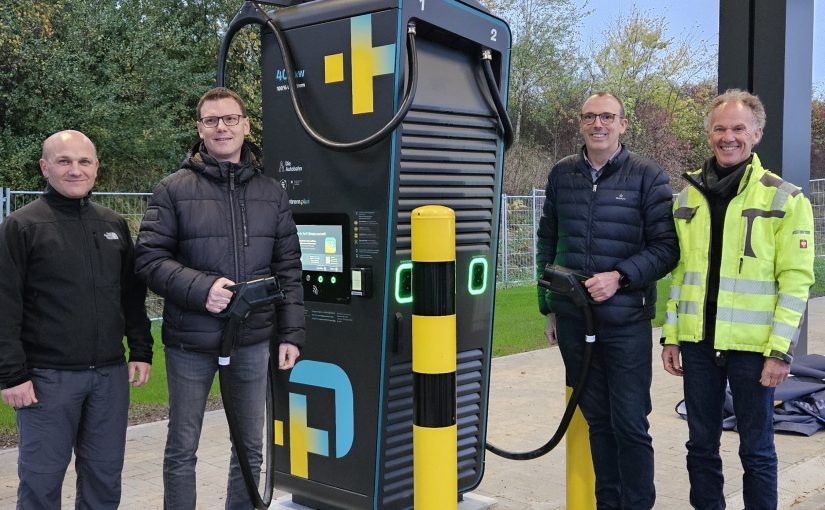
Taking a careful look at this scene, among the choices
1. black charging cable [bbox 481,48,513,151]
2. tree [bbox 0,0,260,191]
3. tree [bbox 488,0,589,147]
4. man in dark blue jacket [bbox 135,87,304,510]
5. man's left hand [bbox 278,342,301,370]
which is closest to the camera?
man in dark blue jacket [bbox 135,87,304,510]

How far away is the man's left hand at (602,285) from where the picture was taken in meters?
3.43

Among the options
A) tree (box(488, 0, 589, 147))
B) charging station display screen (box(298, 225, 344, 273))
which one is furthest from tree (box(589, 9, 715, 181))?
charging station display screen (box(298, 225, 344, 273))

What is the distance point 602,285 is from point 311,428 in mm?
1483

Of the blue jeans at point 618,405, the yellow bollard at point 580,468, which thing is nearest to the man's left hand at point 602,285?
the blue jeans at point 618,405

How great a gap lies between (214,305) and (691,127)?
24.3 meters

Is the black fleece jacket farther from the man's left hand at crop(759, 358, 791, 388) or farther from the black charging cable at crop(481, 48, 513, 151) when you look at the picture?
the man's left hand at crop(759, 358, 791, 388)

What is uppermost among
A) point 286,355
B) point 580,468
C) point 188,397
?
point 286,355

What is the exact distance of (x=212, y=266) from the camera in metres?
3.13

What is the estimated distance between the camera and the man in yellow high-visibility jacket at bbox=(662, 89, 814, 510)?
3307 mm

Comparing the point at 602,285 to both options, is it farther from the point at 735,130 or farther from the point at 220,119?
the point at 220,119

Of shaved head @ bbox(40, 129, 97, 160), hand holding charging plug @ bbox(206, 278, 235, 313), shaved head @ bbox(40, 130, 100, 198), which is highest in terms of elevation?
shaved head @ bbox(40, 129, 97, 160)

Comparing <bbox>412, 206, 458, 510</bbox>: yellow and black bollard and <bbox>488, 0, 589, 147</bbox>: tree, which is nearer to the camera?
<bbox>412, 206, 458, 510</bbox>: yellow and black bollard

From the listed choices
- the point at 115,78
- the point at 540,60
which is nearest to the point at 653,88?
the point at 540,60

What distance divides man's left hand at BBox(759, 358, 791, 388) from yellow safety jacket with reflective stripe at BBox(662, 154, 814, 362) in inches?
1.2
